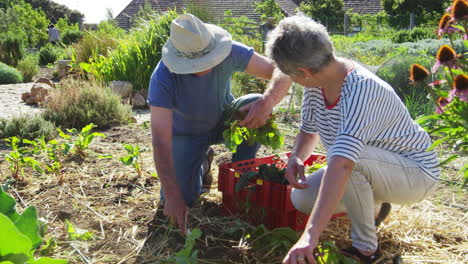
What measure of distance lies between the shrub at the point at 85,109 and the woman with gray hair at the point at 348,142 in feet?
12.0

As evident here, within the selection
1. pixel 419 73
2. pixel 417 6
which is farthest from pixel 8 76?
pixel 417 6

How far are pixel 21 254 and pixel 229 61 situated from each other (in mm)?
1818

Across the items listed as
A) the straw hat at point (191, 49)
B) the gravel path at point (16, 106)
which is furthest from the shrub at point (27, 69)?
the straw hat at point (191, 49)

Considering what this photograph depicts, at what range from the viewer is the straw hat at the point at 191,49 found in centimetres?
267

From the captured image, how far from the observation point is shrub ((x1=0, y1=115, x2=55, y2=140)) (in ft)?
15.9

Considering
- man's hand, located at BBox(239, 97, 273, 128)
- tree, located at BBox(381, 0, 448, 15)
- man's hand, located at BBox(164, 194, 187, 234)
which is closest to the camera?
man's hand, located at BBox(164, 194, 187, 234)

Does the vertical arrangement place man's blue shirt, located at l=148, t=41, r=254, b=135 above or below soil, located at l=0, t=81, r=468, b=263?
above

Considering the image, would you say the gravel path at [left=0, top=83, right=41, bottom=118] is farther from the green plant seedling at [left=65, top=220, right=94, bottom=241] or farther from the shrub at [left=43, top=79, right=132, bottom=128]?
the green plant seedling at [left=65, top=220, right=94, bottom=241]

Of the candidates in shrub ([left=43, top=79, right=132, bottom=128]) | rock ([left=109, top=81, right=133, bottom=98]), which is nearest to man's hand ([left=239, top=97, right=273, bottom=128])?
shrub ([left=43, top=79, right=132, bottom=128])

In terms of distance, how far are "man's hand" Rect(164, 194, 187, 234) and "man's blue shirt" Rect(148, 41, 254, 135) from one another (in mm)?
617

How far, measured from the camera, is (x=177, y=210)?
2.50 m

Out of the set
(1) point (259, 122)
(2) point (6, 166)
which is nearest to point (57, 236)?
(1) point (259, 122)

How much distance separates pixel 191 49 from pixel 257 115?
56cm

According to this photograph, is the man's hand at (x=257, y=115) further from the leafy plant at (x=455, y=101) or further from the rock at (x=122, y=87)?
the rock at (x=122, y=87)
